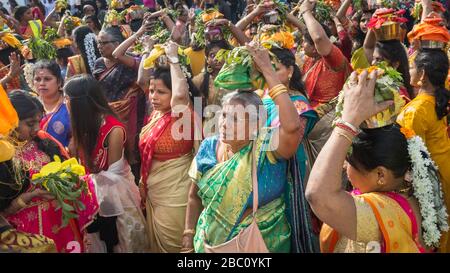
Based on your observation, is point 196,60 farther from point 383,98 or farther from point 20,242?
point 383,98

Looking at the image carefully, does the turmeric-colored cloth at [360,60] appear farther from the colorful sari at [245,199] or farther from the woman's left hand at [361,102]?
the woman's left hand at [361,102]

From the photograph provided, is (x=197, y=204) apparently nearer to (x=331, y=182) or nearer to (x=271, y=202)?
(x=271, y=202)

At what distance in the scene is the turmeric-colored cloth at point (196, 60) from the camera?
603 centimetres

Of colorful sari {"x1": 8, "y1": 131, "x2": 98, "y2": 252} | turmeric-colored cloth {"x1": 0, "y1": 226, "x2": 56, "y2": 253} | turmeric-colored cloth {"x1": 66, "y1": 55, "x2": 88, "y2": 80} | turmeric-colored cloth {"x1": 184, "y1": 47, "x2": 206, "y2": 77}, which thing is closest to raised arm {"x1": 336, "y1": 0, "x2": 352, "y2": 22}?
turmeric-colored cloth {"x1": 184, "y1": 47, "x2": 206, "y2": 77}

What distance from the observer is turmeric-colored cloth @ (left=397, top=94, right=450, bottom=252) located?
3.68 metres

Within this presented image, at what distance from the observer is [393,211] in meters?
2.29

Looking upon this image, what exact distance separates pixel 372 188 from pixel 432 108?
5.21ft

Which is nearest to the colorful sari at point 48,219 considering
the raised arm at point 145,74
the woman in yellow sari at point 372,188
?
the woman in yellow sari at point 372,188

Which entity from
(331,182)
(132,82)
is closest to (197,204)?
(331,182)

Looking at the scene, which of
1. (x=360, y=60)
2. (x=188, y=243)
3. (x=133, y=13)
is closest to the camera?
(x=188, y=243)

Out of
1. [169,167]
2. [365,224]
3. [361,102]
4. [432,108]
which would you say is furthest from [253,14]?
[365,224]

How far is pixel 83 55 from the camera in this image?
684 centimetres
